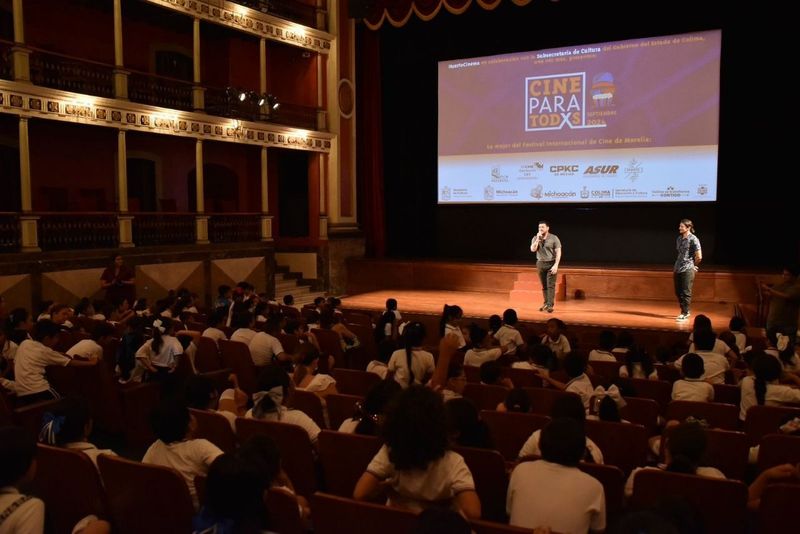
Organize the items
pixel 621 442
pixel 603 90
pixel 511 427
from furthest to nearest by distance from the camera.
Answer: pixel 603 90 → pixel 511 427 → pixel 621 442

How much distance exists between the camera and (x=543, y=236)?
10250 millimetres

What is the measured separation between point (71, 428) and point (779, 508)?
2822 mm

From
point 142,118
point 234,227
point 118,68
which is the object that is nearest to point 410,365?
point 142,118

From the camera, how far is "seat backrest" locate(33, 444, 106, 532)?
8.97 feet

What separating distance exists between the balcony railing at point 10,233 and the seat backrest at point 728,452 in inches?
374

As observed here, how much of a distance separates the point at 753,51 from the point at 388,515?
12317 mm

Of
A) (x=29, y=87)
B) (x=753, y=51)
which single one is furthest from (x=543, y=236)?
(x=29, y=87)

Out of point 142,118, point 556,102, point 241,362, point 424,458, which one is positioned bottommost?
point 241,362

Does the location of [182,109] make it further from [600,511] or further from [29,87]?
[600,511]

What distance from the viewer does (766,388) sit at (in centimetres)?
422

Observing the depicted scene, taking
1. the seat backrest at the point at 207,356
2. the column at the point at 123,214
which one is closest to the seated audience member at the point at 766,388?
the seat backrest at the point at 207,356

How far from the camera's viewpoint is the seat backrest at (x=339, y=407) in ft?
13.1

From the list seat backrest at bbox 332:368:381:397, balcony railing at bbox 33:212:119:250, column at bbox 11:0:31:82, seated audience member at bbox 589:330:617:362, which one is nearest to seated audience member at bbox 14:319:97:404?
seat backrest at bbox 332:368:381:397

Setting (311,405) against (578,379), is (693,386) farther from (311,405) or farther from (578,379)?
(311,405)
